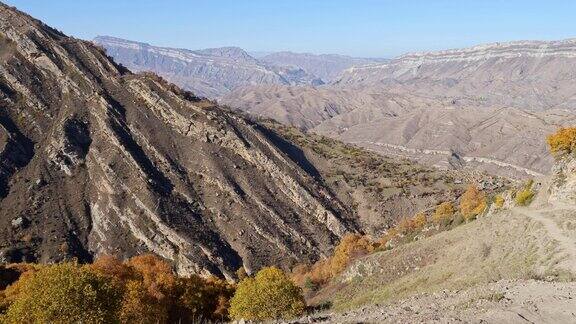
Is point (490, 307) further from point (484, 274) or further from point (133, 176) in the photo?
point (133, 176)

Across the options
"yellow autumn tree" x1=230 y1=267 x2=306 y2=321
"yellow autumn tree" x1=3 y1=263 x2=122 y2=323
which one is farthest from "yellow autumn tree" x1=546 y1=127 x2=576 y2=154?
"yellow autumn tree" x1=3 y1=263 x2=122 y2=323

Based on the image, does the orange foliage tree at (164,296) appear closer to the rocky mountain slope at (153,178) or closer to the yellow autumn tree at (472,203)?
the rocky mountain slope at (153,178)

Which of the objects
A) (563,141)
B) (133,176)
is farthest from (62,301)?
(133,176)

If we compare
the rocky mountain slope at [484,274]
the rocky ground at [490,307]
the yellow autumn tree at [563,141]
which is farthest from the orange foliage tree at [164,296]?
the yellow autumn tree at [563,141]

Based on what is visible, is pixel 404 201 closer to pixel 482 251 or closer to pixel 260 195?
pixel 260 195

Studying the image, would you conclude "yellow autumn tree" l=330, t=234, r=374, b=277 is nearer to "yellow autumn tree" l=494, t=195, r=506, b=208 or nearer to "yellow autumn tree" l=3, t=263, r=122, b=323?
"yellow autumn tree" l=494, t=195, r=506, b=208
